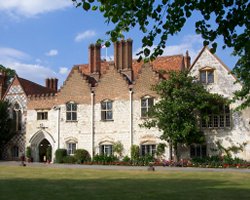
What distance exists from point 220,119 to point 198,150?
324cm

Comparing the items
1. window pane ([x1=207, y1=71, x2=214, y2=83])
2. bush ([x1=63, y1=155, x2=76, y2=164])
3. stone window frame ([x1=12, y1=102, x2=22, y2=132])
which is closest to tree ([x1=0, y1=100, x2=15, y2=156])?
stone window frame ([x1=12, y1=102, x2=22, y2=132])

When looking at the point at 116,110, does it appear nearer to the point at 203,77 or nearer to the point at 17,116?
the point at 203,77

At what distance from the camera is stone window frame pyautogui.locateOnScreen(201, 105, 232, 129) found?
3422cm

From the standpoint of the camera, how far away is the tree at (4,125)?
41.9 metres

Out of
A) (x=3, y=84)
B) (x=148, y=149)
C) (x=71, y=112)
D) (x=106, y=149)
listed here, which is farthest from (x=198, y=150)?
(x=3, y=84)

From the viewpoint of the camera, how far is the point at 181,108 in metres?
32.3

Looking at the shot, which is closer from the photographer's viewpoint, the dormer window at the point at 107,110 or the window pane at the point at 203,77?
the window pane at the point at 203,77

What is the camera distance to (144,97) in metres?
36.9

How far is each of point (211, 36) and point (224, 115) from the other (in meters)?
26.5

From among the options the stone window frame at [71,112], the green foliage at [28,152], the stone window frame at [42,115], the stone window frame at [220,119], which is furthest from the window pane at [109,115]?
the green foliage at [28,152]

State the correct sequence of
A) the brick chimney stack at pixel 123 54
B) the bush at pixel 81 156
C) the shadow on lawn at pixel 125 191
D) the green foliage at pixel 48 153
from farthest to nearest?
the green foliage at pixel 48 153 → the brick chimney stack at pixel 123 54 → the bush at pixel 81 156 → the shadow on lawn at pixel 125 191

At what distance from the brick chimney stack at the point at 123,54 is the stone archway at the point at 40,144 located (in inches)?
398

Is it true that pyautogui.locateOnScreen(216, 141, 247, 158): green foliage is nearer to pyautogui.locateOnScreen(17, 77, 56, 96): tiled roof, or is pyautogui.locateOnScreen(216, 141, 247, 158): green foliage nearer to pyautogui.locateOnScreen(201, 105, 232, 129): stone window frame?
pyautogui.locateOnScreen(201, 105, 232, 129): stone window frame

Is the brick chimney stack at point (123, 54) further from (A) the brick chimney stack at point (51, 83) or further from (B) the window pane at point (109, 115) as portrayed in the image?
(A) the brick chimney stack at point (51, 83)
